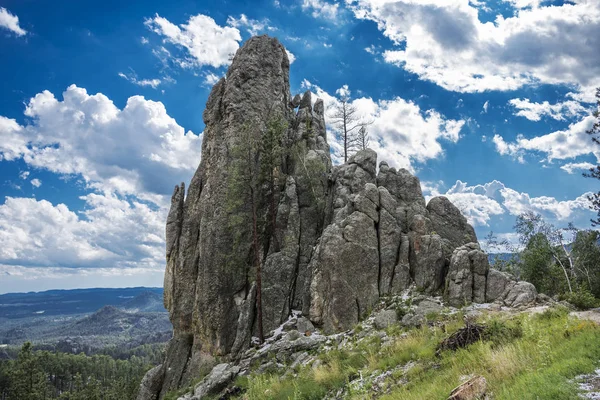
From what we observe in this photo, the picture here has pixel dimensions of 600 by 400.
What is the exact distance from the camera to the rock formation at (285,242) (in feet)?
92.8

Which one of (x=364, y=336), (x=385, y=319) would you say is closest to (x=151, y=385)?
(x=364, y=336)

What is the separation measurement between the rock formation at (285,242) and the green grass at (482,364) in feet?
32.5

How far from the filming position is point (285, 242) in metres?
35.0

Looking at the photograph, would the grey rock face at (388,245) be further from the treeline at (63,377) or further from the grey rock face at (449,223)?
the treeline at (63,377)

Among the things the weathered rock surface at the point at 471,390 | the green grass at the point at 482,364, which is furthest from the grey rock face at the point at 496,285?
the weathered rock surface at the point at 471,390

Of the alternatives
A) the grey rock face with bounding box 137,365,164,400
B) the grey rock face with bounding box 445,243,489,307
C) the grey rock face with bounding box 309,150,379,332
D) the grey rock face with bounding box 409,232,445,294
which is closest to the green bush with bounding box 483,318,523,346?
the grey rock face with bounding box 445,243,489,307

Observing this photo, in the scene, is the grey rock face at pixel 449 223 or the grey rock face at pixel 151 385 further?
the grey rock face at pixel 151 385

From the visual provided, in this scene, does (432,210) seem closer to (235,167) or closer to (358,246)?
(358,246)

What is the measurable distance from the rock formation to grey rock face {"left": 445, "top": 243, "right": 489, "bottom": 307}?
0.07 m

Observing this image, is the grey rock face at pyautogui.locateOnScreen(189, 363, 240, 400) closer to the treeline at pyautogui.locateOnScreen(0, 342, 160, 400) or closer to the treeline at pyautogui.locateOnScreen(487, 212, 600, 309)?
the treeline at pyautogui.locateOnScreen(487, 212, 600, 309)

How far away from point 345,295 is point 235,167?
58.4 ft

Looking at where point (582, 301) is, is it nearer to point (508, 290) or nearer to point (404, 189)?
point (508, 290)

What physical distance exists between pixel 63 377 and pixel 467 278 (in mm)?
197923

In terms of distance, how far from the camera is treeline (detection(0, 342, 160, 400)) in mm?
74875
